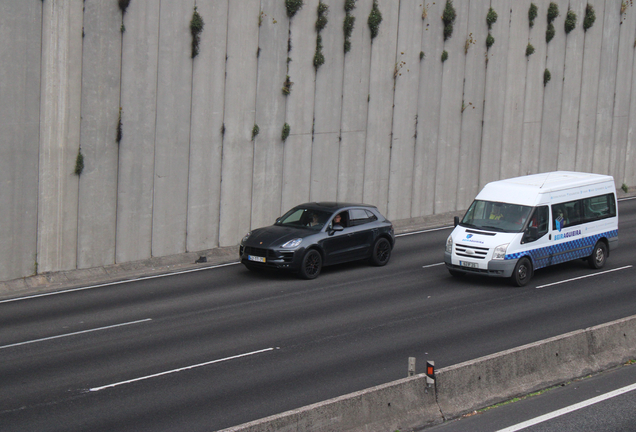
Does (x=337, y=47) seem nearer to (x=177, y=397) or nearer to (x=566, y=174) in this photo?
(x=566, y=174)

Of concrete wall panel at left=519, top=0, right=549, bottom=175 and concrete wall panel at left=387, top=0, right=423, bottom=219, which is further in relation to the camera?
concrete wall panel at left=519, top=0, right=549, bottom=175

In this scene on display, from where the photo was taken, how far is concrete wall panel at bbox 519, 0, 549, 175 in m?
28.6

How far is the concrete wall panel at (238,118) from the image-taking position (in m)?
20.8

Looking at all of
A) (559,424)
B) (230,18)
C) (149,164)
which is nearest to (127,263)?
(149,164)

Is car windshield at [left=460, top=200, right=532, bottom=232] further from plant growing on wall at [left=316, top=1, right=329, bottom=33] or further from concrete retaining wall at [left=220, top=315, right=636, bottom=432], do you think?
plant growing on wall at [left=316, top=1, right=329, bottom=33]

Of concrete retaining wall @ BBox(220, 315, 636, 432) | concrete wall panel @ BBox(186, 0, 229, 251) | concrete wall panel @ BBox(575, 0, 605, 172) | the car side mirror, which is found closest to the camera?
concrete retaining wall @ BBox(220, 315, 636, 432)

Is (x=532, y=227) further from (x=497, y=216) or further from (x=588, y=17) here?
(x=588, y=17)

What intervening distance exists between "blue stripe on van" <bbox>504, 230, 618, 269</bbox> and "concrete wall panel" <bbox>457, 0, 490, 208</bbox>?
912cm

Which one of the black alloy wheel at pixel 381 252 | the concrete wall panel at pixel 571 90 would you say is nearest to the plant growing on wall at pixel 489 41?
the concrete wall panel at pixel 571 90

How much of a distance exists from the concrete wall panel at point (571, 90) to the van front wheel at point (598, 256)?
1241 cm

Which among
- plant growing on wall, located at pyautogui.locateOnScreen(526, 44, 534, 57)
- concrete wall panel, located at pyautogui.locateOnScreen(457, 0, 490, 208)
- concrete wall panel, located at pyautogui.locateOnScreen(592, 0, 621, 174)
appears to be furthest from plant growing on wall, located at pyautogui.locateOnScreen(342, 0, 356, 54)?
concrete wall panel, located at pyautogui.locateOnScreen(592, 0, 621, 174)

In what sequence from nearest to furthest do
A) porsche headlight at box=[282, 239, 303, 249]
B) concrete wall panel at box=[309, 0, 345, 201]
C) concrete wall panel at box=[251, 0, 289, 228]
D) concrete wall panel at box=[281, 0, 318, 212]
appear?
porsche headlight at box=[282, 239, 303, 249] < concrete wall panel at box=[251, 0, 289, 228] < concrete wall panel at box=[281, 0, 318, 212] < concrete wall panel at box=[309, 0, 345, 201]

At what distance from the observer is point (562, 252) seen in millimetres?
17312

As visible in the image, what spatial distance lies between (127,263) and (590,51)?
21160 millimetres
